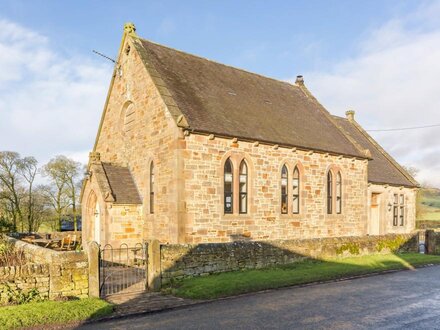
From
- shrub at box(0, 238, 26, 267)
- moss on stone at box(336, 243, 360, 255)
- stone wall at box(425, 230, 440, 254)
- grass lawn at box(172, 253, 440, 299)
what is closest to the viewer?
grass lawn at box(172, 253, 440, 299)

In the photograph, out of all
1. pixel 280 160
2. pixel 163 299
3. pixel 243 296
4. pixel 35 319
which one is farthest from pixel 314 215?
pixel 35 319

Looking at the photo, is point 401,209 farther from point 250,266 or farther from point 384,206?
point 250,266

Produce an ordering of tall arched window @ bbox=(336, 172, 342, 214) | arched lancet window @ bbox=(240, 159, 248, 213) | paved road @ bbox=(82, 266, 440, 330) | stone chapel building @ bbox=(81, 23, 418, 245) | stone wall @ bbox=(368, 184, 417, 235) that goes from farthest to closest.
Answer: stone wall @ bbox=(368, 184, 417, 235)
tall arched window @ bbox=(336, 172, 342, 214)
arched lancet window @ bbox=(240, 159, 248, 213)
stone chapel building @ bbox=(81, 23, 418, 245)
paved road @ bbox=(82, 266, 440, 330)

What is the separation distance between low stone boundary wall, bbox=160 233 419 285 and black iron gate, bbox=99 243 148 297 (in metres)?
1.04

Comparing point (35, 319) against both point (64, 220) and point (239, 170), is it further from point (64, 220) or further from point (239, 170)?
point (64, 220)

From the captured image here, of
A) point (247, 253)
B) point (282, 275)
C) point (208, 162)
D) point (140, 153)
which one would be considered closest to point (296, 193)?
point (208, 162)

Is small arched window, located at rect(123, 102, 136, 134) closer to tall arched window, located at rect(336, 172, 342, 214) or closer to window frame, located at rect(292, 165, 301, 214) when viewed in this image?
window frame, located at rect(292, 165, 301, 214)

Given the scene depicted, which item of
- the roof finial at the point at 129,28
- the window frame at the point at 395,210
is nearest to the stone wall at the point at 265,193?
the window frame at the point at 395,210

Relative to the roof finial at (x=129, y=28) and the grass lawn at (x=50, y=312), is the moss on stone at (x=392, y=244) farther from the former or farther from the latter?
the roof finial at (x=129, y=28)

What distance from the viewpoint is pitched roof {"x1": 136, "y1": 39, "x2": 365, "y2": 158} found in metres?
19.6

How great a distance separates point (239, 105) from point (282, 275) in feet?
35.9

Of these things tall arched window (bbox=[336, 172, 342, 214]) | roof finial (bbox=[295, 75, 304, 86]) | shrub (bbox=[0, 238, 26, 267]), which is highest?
roof finial (bbox=[295, 75, 304, 86])

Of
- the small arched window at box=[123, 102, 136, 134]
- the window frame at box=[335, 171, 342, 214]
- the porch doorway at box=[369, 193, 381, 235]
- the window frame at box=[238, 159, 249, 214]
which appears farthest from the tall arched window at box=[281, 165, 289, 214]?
the porch doorway at box=[369, 193, 381, 235]

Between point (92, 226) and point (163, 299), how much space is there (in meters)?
10.9
